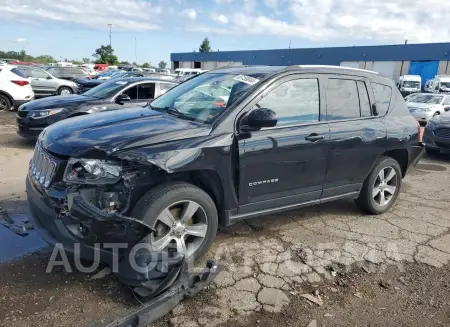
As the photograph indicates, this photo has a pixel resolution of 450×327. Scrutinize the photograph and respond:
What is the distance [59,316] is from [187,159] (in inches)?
58.7

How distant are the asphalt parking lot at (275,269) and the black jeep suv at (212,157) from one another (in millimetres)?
375

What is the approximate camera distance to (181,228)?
3.32 meters

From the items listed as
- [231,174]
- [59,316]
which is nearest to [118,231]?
[59,316]

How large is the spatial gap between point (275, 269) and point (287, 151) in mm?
1122

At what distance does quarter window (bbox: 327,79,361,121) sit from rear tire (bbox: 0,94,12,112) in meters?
12.4

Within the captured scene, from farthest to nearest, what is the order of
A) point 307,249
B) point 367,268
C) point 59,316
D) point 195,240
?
point 307,249 < point 367,268 < point 195,240 < point 59,316

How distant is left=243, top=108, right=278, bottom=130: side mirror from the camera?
11.2ft

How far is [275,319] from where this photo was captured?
9.41 ft

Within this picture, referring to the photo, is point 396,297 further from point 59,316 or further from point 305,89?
point 59,316

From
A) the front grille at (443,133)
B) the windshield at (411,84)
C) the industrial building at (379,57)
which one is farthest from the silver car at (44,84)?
the windshield at (411,84)

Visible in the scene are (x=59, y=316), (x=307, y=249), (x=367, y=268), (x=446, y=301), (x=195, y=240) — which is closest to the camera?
(x=59, y=316)

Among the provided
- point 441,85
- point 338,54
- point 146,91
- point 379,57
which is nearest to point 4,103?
point 146,91

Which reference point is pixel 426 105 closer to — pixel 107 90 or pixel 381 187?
pixel 381 187

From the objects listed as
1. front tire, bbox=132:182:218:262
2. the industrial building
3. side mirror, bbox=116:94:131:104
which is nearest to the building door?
the industrial building
